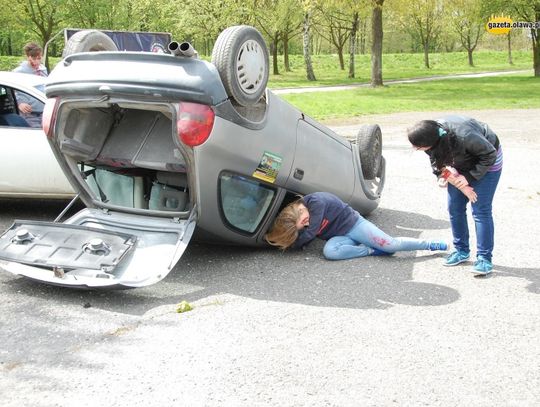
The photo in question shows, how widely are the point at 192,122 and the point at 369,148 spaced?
2.95 meters

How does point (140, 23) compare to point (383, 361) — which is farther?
point (140, 23)

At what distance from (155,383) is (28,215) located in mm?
4405

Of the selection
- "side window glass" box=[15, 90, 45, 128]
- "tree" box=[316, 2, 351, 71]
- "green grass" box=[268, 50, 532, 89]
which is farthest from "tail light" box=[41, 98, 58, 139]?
"tree" box=[316, 2, 351, 71]

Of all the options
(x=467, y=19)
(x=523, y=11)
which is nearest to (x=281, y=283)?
(x=523, y=11)

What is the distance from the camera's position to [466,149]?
5035 millimetres

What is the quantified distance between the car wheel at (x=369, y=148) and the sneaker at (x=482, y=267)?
2.28 m

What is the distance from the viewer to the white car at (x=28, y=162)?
22.2 feet

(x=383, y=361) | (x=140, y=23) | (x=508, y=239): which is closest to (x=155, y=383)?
(x=383, y=361)

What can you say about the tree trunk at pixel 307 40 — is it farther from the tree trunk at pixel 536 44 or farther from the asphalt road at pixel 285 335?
the asphalt road at pixel 285 335

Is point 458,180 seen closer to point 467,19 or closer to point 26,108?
point 26,108

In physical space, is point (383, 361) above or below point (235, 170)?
below

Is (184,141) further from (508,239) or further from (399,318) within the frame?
(508,239)

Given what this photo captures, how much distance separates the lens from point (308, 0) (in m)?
26.2

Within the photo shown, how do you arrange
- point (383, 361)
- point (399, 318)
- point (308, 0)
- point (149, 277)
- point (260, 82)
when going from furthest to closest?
point (308, 0) < point (260, 82) < point (149, 277) < point (399, 318) < point (383, 361)
